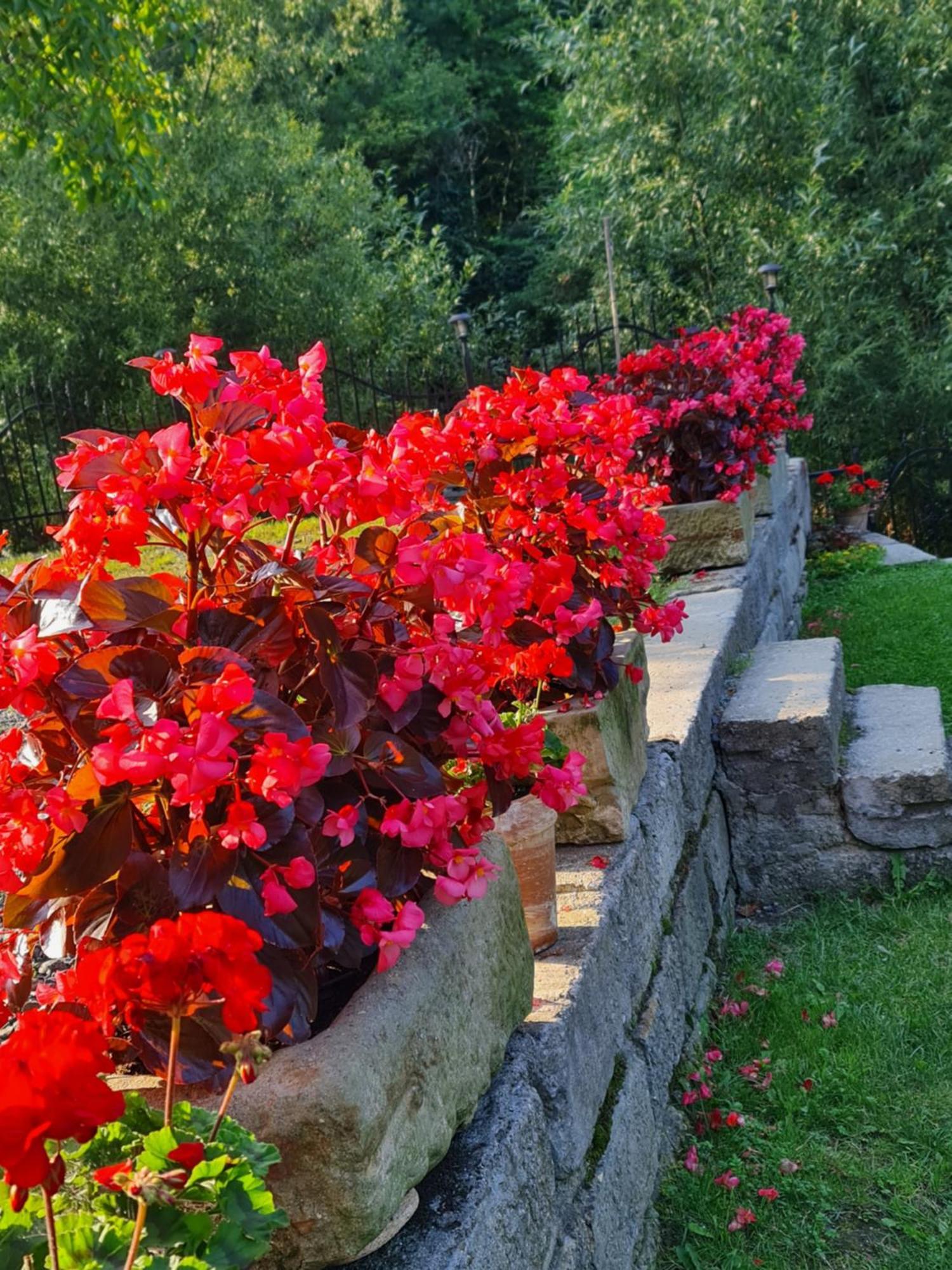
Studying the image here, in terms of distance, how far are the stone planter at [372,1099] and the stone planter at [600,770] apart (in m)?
0.82

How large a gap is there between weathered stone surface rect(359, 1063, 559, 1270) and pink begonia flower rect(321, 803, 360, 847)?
1.34ft

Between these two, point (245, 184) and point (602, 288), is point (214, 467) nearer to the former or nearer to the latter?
point (245, 184)

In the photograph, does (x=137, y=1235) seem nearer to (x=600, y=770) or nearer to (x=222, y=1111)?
(x=222, y=1111)

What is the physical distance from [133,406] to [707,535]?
9411mm

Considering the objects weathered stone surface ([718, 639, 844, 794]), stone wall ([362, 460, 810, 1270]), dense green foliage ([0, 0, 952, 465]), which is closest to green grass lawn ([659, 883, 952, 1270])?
stone wall ([362, 460, 810, 1270])

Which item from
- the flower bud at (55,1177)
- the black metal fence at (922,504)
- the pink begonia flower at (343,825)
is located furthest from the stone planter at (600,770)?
the black metal fence at (922,504)

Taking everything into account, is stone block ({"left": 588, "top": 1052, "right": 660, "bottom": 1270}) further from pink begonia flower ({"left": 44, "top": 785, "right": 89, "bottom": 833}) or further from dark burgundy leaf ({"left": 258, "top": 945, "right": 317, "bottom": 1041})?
pink begonia flower ({"left": 44, "top": 785, "right": 89, "bottom": 833})

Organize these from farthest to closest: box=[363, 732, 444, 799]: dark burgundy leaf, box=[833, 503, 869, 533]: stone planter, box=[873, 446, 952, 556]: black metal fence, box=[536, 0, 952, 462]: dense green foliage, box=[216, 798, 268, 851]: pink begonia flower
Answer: box=[536, 0, 952, 462]: dense green foliage
box=[873, 446, 952, 556]: black metal fence
box=[833, 503, 869, 533]: stone planter
box=[363, 732, 444, 799]: dark burgundy leaf
box=[216, 798, 268, 851]: pink begonia flower

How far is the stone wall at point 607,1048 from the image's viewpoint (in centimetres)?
129

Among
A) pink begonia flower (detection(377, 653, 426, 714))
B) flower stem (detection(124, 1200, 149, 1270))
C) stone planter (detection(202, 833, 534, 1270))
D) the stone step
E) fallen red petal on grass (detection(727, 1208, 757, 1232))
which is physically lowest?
fallen red petal on grass (detection(727, 1208, 757, 1232))

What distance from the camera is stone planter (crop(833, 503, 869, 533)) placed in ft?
29.7

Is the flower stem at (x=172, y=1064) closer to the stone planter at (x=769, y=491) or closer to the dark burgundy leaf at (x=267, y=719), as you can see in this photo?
the dark burgundy leaf at (x=267, y=719)

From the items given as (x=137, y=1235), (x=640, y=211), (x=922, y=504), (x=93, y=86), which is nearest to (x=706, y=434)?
(x=137, y=1235)

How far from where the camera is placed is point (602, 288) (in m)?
15.5
